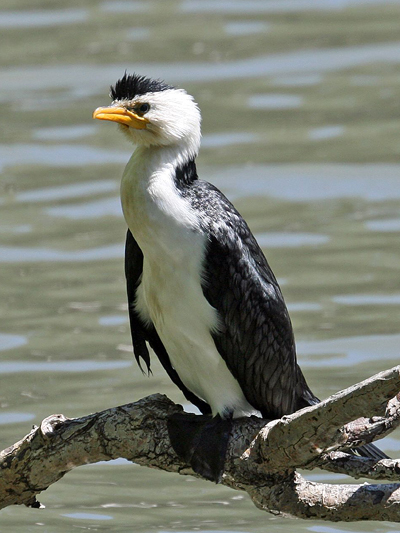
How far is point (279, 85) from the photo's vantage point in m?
16.6

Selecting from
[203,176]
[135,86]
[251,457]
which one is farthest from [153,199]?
[203,176]

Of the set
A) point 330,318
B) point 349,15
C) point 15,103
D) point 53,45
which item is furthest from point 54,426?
point 349,15

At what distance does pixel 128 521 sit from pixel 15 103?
9.27 metres

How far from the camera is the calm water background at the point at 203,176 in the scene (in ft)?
29.5

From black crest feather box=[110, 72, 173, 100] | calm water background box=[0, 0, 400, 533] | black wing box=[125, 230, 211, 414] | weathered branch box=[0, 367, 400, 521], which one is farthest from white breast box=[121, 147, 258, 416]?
calm water background box=[0, 0, 400, 533]

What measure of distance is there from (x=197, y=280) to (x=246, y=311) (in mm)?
306

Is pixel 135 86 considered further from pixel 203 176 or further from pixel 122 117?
pixel 203 176

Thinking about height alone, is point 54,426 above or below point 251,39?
below

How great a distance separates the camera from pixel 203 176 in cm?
1402

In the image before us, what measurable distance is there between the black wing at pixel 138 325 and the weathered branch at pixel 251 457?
511 mm

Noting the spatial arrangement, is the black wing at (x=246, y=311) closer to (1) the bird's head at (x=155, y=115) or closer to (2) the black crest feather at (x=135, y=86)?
(1) the bird's head at (x=155, y=115)

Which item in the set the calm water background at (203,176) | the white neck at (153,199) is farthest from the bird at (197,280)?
the calm water background at (203,176)

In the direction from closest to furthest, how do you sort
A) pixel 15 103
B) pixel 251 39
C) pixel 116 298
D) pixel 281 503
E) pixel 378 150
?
pixel 281 503 < pixel 116 298 < pixel 378 150 < pixel 15 103 < pixel 251 39

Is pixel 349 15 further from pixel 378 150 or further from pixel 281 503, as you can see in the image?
pixel 281 503
